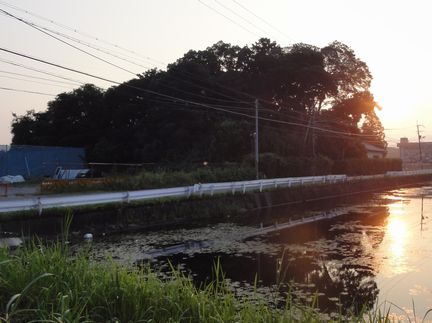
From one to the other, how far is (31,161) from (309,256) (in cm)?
3283

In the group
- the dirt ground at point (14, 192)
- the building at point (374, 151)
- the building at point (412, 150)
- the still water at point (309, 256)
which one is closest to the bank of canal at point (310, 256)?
the still water at point (309, 256)

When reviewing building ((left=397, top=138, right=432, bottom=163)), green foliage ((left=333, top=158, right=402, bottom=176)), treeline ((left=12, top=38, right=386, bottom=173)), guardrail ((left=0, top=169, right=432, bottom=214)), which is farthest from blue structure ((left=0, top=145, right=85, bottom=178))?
building ((left=397, top=138, right=432, bottom=163))

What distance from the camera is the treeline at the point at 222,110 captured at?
142ft

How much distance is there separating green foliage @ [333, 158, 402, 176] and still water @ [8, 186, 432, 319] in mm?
26073

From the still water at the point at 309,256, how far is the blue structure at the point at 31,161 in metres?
24.5

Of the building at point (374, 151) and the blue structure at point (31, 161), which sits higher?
the building at point (374, 151)

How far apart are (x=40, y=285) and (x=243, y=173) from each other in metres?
25.4

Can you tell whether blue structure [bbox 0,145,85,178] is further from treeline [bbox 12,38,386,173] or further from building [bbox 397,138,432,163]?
building [bbox 397,138,432,163]

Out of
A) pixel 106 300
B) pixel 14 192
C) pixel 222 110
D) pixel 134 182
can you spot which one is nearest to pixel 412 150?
pixel 222 110

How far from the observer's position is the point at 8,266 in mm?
5828

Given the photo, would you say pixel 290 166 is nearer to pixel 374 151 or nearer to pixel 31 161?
pixel 31 161

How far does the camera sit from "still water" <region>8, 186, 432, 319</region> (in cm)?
880

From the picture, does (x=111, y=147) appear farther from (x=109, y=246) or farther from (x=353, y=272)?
(x=353, y=272)

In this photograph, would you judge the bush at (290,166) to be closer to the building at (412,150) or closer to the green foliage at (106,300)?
the green foliage at (106,300)
